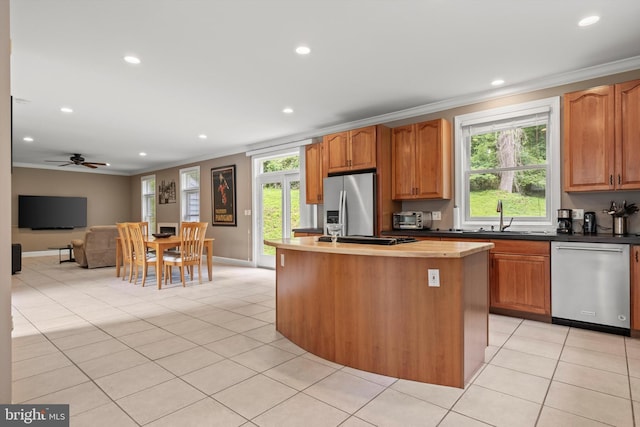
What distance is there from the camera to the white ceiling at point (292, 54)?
8.63 feet

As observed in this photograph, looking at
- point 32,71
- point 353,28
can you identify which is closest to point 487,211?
point 353,28

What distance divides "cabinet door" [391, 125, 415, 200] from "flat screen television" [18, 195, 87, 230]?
9751mm

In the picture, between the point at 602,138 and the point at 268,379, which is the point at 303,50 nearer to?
the point at 268,379

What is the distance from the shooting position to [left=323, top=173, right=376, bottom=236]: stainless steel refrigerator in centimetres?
480

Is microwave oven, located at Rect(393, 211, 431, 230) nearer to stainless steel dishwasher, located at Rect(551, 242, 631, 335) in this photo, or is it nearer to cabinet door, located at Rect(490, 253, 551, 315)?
cabinet door, located at Rect(490, 253, 551, 315)

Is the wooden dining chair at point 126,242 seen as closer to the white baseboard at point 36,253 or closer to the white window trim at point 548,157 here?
the white window trim at point 548,157

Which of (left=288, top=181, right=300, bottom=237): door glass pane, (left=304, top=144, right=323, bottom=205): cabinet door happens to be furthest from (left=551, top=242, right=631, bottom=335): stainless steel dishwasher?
(left=288, top=181, right=300, bottom=237): door glass pane

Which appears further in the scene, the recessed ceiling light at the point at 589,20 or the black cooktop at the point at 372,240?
the recessed ceiling light at the point at 589,20

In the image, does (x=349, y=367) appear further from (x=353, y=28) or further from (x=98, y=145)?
(x=98, y=145)

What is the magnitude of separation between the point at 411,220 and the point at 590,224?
6.23ft

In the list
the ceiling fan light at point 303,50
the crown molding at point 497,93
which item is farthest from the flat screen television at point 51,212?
the ceiling fan light at point 303,50

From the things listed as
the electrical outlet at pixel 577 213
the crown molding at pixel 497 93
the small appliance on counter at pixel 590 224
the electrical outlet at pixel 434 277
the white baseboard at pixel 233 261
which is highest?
the crown molding at pixel 497 93

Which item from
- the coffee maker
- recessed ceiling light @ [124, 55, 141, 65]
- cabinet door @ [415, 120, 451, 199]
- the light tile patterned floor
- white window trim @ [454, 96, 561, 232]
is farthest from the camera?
cabinet door @ [415, 120, 451, 199]

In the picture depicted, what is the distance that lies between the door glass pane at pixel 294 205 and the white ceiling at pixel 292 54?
1.63 m
